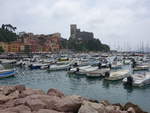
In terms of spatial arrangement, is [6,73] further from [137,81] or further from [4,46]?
[4,46]

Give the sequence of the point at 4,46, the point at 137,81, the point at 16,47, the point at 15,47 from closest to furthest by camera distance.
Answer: the point at 137,81 → the point at 4,46 → the point at 16,47 → the point at 15,47

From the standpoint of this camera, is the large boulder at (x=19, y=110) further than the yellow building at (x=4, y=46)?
No

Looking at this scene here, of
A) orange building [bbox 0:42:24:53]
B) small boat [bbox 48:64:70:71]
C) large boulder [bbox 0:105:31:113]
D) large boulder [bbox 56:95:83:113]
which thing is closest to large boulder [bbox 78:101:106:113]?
large boulder [bbox 56:95:83:113]

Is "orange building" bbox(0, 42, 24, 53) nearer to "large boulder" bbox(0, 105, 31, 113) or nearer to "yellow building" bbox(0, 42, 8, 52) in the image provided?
"yellow building" bbox(0, 42, 8, 52)

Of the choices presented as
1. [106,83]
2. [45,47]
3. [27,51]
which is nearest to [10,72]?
[106,83]

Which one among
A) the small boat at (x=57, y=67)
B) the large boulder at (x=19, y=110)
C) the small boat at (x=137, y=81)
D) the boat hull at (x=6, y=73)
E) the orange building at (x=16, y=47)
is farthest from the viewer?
the orange building at (x=16, y=47)

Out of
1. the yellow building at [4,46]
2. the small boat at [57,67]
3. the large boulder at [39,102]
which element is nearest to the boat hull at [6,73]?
the small boat at [57,67]

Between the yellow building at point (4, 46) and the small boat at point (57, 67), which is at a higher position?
the yellow building at point (4, 46)

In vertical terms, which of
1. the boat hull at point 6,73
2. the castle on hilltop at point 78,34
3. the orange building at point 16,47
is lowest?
the boat hull at point 6,73

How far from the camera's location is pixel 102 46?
15062cm

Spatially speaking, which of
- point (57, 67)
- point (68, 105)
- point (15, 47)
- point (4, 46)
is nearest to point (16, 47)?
point (15, 47)

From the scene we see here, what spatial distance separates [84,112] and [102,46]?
467 ft

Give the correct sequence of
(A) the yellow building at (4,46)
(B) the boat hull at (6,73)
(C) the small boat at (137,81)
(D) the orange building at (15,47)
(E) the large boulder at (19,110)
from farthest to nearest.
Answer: (D) the orange building at (15,47), (A) the yellow building at (4,46), (B) the boat hull at (6,73), (C) the small boat at (137,81), (E) the large boulder at (19,110)

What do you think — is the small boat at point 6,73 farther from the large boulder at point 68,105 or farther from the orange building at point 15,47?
the orange building at point 15,47
